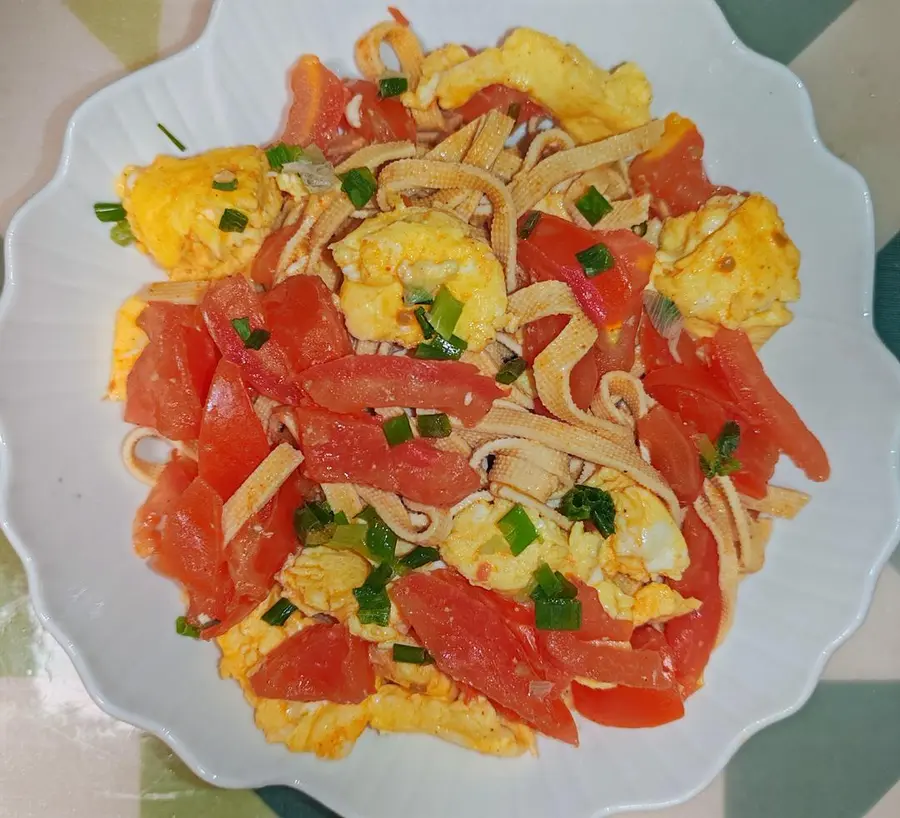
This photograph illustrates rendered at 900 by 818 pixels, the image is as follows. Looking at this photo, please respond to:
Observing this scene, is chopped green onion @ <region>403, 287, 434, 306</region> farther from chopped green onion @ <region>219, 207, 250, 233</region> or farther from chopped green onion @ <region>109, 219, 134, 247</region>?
chopped green onion @ <region>109, 219, 134, 247</region>

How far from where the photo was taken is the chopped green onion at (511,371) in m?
2.64

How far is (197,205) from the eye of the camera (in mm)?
2477

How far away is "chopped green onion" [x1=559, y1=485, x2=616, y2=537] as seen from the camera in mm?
2621

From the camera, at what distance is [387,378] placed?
239cm

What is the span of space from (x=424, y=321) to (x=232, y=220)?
0.77 metres

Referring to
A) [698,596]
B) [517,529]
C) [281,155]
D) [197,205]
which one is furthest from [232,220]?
[698,596]

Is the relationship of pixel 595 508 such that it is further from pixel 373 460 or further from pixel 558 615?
pixel 373 460

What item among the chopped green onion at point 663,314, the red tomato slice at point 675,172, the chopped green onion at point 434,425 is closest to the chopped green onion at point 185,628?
the chopped green onion at point 434,425

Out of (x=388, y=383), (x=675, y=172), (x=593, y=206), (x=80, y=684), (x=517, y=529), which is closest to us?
(x=388, y=383)

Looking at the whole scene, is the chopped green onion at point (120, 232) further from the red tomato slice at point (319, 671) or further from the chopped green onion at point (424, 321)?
the red tomato slice at point (319, 671)

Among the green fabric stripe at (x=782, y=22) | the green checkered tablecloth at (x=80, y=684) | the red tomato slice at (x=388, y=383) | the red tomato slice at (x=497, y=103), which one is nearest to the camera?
the red tomato slice at (x=388, y=383)

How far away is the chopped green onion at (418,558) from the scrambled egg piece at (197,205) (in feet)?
4.13

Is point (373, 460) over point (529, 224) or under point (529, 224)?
under

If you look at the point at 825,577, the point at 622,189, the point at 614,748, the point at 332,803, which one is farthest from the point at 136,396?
the point at 825,577
